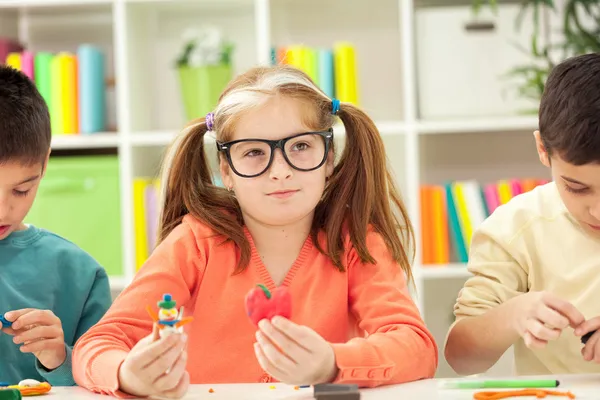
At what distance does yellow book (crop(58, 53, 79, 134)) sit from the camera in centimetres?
305

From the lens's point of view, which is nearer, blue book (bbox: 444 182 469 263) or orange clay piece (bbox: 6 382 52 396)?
orange clay piece (bbox: 6 382 52 396)

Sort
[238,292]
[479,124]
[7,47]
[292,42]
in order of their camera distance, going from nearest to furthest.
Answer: [238,292], [479,124], [7,47], [292,42]

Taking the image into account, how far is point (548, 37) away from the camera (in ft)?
10.4

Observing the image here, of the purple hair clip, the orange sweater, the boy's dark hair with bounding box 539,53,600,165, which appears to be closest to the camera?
the boy's dark hair with bounding box 539,53,600,165

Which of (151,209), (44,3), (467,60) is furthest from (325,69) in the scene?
(44,3)

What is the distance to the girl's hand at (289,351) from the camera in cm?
106

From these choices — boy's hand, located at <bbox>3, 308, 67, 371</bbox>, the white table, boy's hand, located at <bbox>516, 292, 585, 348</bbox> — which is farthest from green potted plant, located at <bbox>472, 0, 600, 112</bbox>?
boy's hand, located at <bbox>3, 308, 67, 371</bbox>

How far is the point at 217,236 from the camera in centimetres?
148

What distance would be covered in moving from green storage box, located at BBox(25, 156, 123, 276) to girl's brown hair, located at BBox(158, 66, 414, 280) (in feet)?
5.14

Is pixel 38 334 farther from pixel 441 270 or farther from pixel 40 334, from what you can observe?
pixel 441 270

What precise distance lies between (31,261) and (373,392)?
0.74 meters

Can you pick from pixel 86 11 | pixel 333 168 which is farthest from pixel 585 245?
pixel 86 11

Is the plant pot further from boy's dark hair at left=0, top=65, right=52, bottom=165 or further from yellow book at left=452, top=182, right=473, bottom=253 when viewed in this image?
boy's dark hair at left=0, top=65, right=52, bottom=165

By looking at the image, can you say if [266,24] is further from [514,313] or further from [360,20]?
[514,313]
